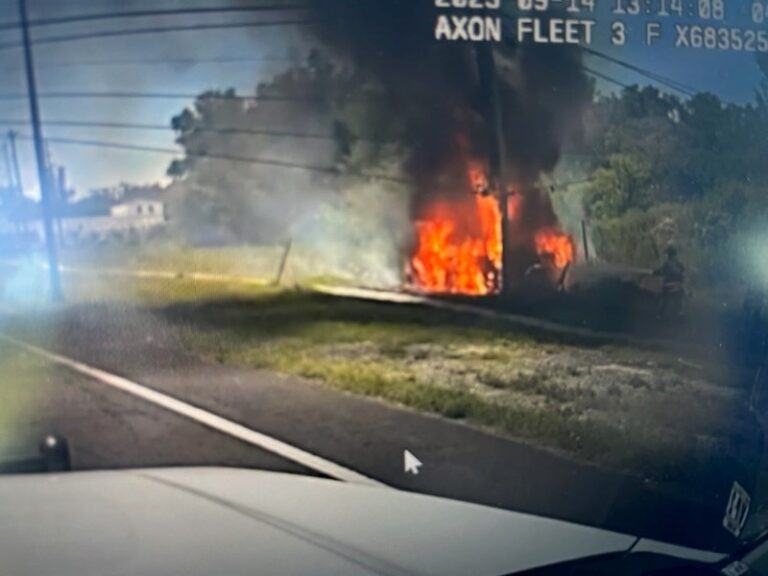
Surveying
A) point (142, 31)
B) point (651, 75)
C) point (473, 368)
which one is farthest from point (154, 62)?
point (651, 75)

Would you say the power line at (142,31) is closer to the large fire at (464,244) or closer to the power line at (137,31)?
the power line at (137,31)

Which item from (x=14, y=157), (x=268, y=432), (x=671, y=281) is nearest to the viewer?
(x=14, y=157)

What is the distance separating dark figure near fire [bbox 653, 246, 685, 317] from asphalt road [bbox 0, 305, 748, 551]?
1.43 ft

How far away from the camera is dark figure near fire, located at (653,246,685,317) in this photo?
2.88m

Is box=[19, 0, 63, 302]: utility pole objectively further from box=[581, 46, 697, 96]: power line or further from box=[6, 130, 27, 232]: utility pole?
box=[581, 46, 697, 96]: power line

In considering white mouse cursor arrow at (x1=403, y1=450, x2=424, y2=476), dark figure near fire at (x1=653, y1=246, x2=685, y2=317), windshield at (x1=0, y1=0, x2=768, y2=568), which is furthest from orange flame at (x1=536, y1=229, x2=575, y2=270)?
white mouse cursor arrow at (x1=403, y1=450, x2=424, y2=476)

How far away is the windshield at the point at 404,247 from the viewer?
2482 mm

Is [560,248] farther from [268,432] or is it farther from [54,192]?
[54,192]

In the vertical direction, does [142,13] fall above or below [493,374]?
above

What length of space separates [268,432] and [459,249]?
59 cm

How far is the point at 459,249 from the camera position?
2686 mm

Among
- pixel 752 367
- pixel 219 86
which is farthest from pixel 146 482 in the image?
pixel 752 367

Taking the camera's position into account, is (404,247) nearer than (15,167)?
No

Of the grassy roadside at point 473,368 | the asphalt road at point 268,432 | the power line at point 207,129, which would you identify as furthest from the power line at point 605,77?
the asphalt road at point 268,432
